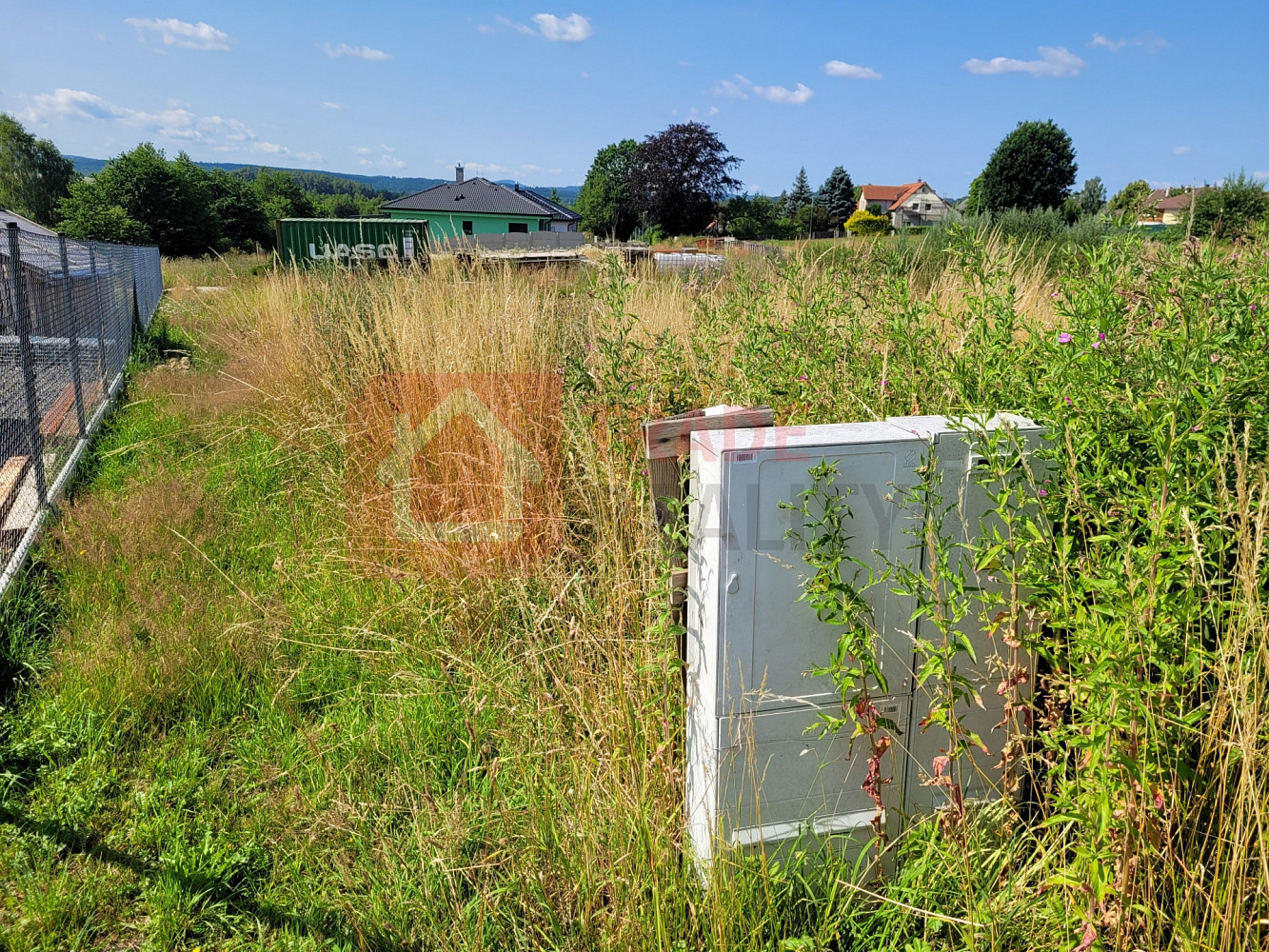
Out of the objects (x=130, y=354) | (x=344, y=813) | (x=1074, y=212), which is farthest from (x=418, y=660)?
(x=1074, y=212)

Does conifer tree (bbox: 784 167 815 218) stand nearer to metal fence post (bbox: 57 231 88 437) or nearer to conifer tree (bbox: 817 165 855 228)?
conifer tree (bbox: 817 165 855 228)

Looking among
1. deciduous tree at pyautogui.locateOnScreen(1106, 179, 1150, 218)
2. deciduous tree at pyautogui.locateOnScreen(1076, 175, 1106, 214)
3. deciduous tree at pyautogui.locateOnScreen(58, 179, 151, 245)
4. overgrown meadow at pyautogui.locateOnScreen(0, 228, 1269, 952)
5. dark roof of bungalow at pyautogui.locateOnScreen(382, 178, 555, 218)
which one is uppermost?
dark roof of bungalow at pyautogui.locateOnScreen(382, 178, 555, 218)

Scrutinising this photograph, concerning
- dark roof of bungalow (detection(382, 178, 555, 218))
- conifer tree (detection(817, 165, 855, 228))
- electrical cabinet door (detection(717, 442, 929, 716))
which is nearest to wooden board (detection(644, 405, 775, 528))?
electrical cabinet door (detection(717, 442, 929, 716))

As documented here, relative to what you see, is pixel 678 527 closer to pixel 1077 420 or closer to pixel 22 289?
pixel 1077 420

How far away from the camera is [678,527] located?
2.13 meters

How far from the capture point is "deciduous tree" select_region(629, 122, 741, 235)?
62.2m

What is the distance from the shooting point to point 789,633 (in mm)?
2000

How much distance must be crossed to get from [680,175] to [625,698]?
65.0 meters

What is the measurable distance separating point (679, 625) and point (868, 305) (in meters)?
2.35

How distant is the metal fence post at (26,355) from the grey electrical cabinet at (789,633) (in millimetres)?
4748

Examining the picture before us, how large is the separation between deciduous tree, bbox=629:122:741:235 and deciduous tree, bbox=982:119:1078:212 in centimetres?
2198

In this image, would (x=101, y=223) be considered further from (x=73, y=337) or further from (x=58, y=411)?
(x=58, y=411)

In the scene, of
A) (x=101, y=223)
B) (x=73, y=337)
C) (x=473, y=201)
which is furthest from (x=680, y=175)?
(x=73, y=337)

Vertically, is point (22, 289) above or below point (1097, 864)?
above
